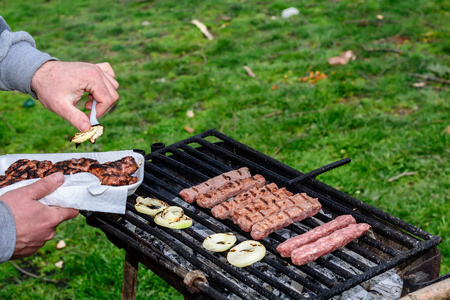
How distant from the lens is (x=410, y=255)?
2.42 metres

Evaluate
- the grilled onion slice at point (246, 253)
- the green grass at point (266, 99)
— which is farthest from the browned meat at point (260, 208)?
the green grass at point (266, 99)

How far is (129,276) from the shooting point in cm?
330

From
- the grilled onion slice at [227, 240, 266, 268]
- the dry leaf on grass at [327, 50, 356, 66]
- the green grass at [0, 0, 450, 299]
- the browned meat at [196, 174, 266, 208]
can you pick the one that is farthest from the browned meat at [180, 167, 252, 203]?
the dry leaf on grass at [327, 50, 356, 66]

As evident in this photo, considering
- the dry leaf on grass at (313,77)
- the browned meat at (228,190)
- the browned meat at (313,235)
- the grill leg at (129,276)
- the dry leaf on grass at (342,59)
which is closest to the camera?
the browned meat at (313,235)

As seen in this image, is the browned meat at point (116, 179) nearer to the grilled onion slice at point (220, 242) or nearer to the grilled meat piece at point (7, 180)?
the grilled meat piece at point (7, 180)

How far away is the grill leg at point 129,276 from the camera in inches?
127

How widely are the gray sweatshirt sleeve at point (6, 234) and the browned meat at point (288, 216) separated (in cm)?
128

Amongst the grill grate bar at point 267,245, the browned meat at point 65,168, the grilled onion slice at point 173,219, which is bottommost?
the grill grate bar at point 267,245

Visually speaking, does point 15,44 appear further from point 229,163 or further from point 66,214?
point 229,163

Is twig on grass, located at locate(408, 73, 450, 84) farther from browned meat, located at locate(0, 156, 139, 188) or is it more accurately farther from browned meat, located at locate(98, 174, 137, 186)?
browned meat, located at locate(98, 174, 137, 186)

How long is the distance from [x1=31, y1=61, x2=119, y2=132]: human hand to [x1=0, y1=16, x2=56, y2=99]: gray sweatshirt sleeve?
0.05m

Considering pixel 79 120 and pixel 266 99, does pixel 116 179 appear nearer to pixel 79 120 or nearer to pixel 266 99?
pixel 79 120

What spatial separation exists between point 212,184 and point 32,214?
3.83 ft

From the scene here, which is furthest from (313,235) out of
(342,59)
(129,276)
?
(342,59)
